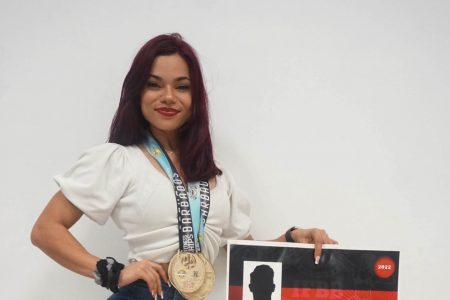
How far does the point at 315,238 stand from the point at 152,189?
0.45 metres

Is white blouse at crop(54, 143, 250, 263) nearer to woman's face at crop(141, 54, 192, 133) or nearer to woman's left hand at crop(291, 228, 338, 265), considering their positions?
woman's face at crop(141, 54, 192, 133)

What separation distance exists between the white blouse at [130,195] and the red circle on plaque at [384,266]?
0.44 metres

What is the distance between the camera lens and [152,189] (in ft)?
3.84

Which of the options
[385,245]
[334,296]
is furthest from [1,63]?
[385,245]

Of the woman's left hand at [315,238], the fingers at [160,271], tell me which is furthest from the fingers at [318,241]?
the fingers at [160,271]

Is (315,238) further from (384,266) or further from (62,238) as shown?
(62,238)

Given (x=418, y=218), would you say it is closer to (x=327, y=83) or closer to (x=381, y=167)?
(x=381, y=167)

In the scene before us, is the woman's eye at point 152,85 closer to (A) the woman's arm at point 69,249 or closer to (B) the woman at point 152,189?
(B) the woman at point 152,189

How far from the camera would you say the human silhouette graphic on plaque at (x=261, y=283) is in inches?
45.2

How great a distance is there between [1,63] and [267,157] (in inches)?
36.0

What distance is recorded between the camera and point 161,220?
1169 mm

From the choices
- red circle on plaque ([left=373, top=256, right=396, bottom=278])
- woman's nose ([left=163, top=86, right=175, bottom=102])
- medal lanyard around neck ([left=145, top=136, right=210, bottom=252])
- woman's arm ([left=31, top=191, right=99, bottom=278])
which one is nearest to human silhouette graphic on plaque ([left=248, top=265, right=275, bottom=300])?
medal lanyard around neck ([left=145, top=136, right=210, bottom=252])

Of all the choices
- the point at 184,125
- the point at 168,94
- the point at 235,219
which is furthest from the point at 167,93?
the point at 235,219

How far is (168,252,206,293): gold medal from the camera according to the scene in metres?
1.13
